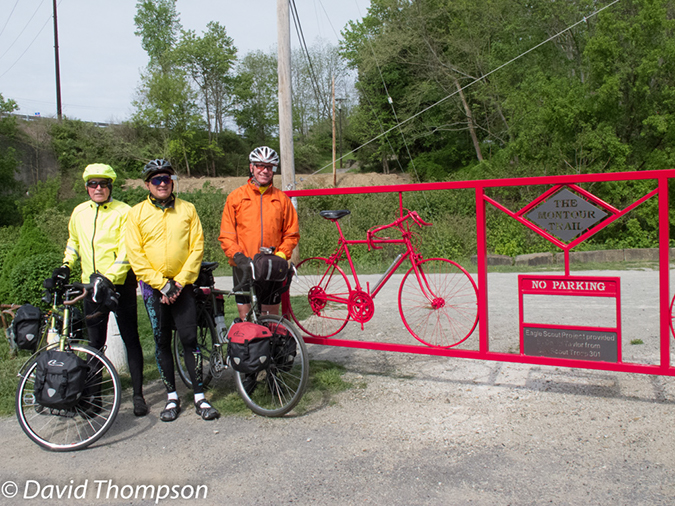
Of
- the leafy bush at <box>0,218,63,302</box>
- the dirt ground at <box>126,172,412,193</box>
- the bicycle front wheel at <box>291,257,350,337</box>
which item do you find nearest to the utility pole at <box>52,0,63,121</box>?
the dirt ground at <box>126,172,412,193</box>

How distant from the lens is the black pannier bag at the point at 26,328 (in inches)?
165

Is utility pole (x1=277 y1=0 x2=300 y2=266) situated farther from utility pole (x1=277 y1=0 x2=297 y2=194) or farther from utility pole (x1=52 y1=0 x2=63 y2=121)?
utility pole (x1=52 y1=0 x2=63 y2=121)

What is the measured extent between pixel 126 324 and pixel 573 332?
336cm

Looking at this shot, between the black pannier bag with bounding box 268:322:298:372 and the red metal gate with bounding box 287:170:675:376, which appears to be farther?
the black pannier bag with bounding box 268:322:298:372

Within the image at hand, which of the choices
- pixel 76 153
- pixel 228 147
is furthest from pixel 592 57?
pixel 228 147

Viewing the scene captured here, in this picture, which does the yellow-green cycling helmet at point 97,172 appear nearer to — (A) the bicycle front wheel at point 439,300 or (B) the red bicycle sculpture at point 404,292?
(B) the red bicycle sculpture at point 404,292

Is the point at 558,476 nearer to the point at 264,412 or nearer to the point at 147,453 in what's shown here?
the point at 264,412

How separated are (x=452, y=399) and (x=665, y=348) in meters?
1.52

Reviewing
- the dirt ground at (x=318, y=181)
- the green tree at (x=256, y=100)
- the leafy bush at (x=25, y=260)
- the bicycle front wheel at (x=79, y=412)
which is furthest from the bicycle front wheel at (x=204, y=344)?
the green tree at (x=256, y=100)

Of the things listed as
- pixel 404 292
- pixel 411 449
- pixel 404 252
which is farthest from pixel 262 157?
pixel 411 449

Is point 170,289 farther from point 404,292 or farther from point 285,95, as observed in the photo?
point 285,95

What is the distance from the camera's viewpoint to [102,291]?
3.93m

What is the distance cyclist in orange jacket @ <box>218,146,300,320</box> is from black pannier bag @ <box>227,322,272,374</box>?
44 cm

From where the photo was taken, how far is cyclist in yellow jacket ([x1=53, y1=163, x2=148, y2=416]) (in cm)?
421
